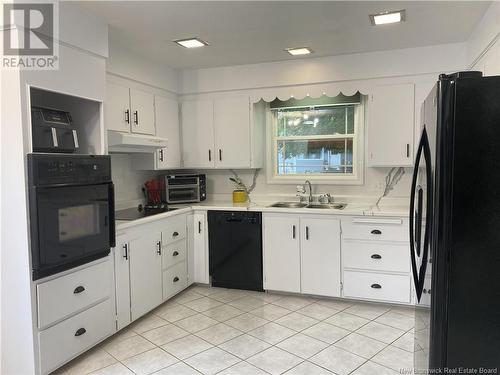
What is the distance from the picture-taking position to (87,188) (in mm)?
2572

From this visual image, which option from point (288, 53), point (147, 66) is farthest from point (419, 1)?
point (147, 66)

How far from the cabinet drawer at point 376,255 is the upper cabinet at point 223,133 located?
1.44 metres

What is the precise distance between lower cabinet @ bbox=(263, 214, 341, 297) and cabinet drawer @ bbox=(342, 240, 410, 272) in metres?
0.11

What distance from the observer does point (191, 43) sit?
3320 millimetres

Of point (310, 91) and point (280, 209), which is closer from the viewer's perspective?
point (280, 209)

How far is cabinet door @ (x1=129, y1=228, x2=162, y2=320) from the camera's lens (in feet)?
10.3

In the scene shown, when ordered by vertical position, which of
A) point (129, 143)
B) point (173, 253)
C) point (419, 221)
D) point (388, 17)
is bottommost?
point (173, 253)

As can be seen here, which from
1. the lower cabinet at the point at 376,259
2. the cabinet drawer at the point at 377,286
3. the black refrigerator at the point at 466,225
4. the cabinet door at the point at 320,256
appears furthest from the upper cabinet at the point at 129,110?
the black refrigerator at the point at 466,225

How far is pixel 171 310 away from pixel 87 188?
1529 millimetres

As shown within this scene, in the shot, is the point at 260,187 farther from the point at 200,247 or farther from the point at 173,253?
the point at 173,253

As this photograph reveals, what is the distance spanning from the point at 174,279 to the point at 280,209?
→ 1.28 meters

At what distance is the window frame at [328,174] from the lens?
412cm

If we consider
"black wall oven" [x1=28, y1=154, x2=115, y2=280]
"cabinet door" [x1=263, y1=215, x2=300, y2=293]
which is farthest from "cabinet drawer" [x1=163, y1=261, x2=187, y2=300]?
"black wall oven" [x1=28, y1=154, x2=115, y2=280]

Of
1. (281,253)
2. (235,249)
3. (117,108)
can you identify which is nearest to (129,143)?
(117,108)
